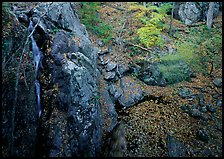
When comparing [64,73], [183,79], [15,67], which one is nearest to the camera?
[15,67]

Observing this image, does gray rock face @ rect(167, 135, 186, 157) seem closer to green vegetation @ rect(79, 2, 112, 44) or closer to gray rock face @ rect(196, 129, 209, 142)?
gray rock face @ rect(196, 129, 209, 142)

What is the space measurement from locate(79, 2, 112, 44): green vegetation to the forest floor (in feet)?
5.79

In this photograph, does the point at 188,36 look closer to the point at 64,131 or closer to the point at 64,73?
the point at 64,73

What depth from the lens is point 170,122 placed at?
856cm

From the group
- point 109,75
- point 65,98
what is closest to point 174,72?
point 109,75

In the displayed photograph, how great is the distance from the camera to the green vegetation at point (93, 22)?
12.0 m

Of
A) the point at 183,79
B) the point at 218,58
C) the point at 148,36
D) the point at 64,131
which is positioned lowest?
the point at 64,131

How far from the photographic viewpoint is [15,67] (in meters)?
6.46

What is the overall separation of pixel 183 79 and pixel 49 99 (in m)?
8.51

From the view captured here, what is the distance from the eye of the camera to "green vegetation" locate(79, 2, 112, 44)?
12000 mm

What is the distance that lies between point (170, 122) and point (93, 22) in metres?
9.23

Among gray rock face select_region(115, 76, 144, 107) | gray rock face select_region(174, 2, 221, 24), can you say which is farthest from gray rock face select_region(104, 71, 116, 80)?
gray rock face select_region(174, 2, 221, 24)

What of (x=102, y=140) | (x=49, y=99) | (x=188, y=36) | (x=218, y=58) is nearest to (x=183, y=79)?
(x=218, y=58)

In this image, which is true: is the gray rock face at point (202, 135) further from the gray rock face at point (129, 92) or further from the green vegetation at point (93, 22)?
the green vegetation at point (93, 22)
